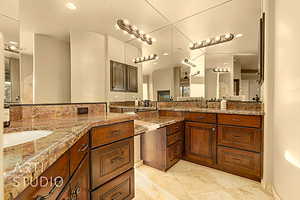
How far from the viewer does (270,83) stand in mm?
1602

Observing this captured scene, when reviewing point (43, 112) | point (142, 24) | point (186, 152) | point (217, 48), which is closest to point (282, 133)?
point (186, 152)

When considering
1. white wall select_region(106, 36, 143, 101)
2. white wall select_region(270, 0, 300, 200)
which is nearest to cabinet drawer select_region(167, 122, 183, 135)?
white wall select_region(106, 36, 143, 101)

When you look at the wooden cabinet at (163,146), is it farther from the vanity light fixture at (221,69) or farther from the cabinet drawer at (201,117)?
the vanity light fixture at (221,69)

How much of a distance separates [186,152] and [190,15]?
92.5 inches

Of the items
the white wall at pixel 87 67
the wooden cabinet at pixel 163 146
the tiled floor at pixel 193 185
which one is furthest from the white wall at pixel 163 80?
the tiled floor at pixel 193 185

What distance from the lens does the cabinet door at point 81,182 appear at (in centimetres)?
78

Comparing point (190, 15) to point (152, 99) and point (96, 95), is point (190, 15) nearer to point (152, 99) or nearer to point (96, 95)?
point (152, 99)

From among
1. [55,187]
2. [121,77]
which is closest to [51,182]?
[55,187]

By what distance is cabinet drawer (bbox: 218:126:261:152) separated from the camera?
5.74ft

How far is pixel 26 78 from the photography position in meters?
1.31

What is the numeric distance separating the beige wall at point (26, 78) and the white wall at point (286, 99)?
91.6 inches

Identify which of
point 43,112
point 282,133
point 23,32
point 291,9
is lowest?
point 282,133

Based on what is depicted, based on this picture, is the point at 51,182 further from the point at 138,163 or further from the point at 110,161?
the point at 138,163

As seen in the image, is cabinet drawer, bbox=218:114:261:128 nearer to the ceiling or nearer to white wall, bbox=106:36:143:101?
the ceiling
